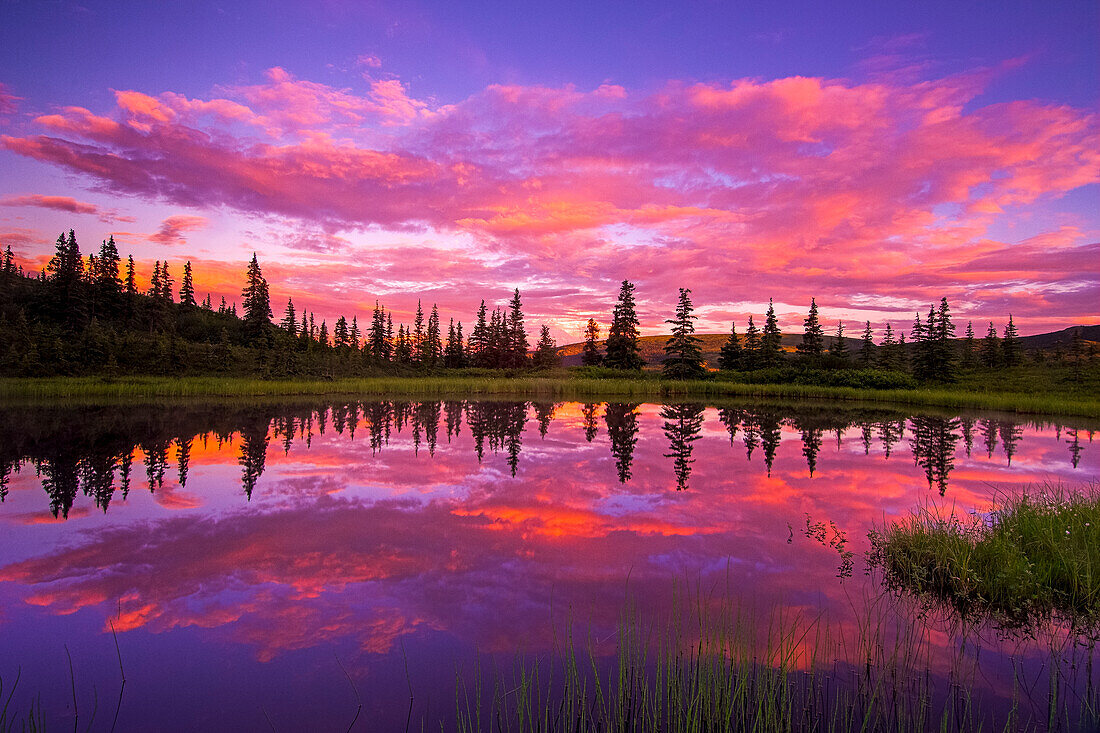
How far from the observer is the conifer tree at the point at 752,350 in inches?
2753

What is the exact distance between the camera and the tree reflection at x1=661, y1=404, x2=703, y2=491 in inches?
580

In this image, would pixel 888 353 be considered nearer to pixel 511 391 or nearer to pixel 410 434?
pixel 511 391

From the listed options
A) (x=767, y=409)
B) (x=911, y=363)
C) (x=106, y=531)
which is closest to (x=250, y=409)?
(x=106, y=531)

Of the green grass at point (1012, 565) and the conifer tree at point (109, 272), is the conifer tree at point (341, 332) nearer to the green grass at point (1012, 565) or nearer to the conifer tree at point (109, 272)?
the conifer tree at point (109, 272)

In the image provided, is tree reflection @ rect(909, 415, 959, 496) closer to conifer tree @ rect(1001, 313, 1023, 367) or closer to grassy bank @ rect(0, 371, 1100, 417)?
grassy bank @ rect(0, 371, 1100, 417)

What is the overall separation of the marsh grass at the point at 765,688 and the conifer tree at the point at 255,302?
3291 inches

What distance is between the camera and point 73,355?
52312 millimetres

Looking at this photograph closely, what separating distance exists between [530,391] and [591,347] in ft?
106

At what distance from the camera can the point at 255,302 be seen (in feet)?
261

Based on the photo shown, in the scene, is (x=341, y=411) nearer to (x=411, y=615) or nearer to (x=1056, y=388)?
(x=411, y=615)

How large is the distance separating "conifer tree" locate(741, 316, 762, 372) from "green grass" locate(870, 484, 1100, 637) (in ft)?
212

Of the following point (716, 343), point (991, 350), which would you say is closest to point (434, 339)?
point (991, 350)

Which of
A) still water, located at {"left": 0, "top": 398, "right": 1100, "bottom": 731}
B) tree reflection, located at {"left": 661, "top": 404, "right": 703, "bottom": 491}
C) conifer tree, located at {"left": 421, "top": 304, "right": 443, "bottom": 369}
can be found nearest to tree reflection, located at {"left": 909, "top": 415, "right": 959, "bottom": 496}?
still water, located at {"left": 0, "top": 398, "right": 1100, "bottom": 731}

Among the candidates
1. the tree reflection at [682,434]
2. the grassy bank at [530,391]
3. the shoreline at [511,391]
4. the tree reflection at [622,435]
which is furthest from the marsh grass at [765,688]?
the grassy bank at [530,391]
